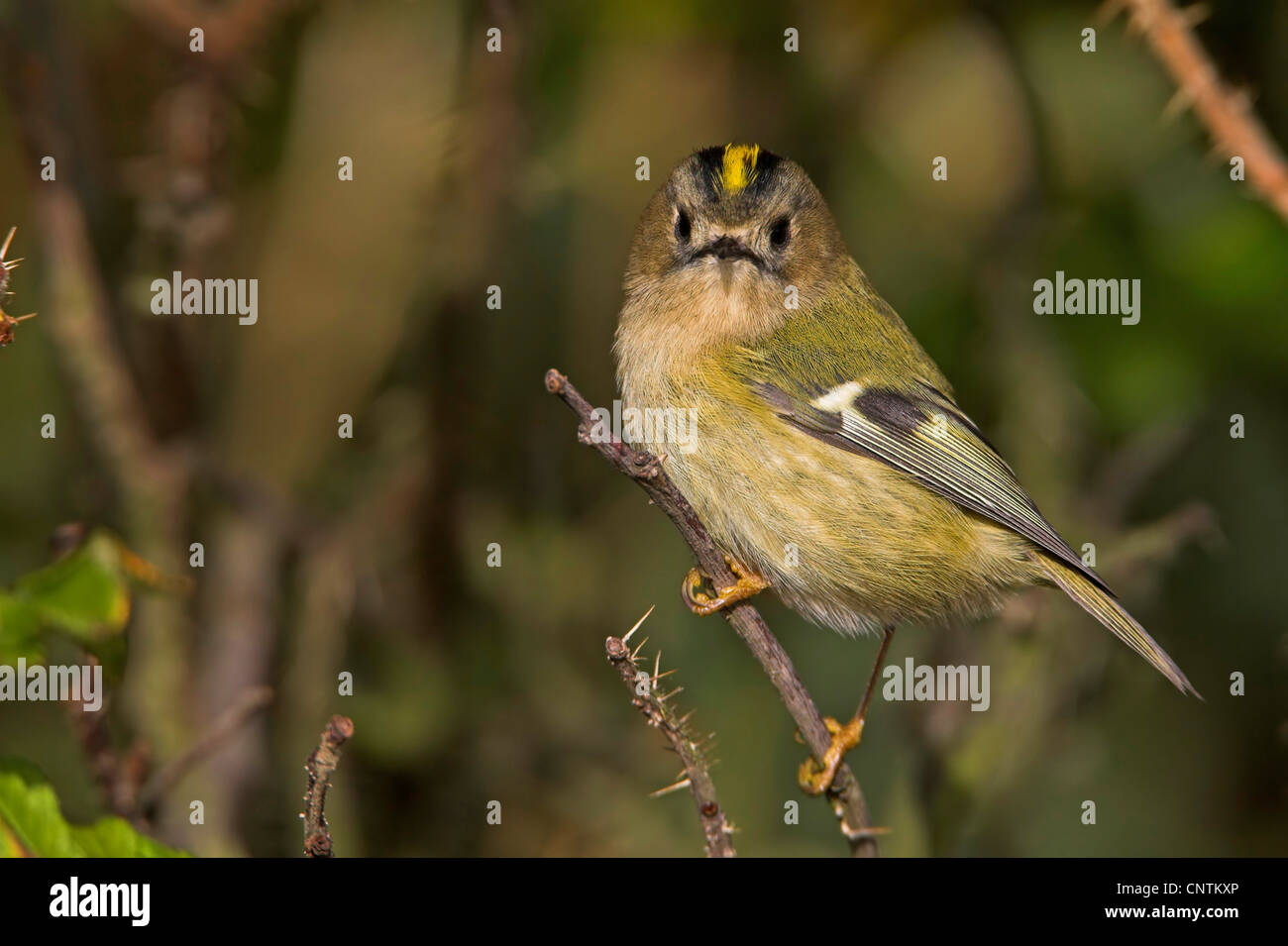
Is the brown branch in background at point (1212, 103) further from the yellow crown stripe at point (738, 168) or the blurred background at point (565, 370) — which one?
the blurred background at point (565, 370)

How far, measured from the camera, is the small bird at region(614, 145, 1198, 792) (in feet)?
9.85

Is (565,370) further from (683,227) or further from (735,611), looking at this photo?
(735,611)

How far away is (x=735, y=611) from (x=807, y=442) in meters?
0.70

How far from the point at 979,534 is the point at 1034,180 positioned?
5.30 ft

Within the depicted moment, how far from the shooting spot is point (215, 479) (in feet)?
12.3

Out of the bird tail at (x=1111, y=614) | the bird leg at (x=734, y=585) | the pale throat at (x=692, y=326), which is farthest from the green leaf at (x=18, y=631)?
the bird tail at (x=1111, y=614)

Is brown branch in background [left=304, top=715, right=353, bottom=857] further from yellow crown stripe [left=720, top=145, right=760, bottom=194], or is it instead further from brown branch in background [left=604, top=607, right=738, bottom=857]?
yellow crown stripe [left=720, top=145, right=760, bottom=194]

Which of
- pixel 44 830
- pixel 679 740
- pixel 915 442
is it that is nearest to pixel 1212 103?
pixel 915 442

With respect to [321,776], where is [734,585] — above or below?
above

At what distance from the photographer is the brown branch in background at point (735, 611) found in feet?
6.86

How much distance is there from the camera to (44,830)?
1.88m

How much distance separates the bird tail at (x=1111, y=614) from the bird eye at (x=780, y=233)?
1.04m

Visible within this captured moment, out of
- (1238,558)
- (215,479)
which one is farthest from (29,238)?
(1238,558)
